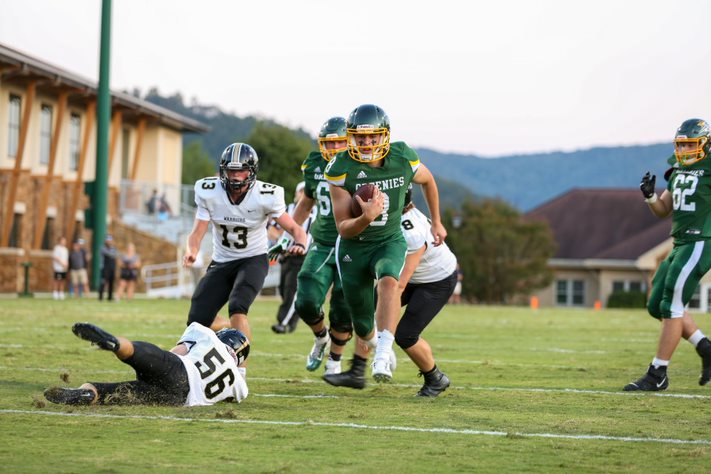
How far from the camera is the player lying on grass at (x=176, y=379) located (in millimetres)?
7699

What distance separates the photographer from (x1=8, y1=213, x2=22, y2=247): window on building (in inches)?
1576

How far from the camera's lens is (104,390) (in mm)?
7930

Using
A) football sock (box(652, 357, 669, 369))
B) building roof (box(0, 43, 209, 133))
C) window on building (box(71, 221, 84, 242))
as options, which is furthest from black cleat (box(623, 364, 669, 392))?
window on building (box(71, 221, 84, 242))

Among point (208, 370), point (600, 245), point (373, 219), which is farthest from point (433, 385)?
point (600, 245)

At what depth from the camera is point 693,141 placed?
10227 millimetres

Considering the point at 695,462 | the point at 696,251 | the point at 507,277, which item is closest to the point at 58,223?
the point at 507,277

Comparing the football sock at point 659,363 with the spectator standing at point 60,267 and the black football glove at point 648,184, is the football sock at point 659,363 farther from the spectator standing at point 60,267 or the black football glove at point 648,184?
the spectator standing at point 60,267

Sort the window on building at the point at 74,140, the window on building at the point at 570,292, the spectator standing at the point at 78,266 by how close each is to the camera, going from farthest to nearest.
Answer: the window on building at the point at 570,292, the window on building at the point at 74,140, the spectator standing at the point at 78,266

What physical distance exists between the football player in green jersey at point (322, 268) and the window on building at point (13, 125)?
101 feet

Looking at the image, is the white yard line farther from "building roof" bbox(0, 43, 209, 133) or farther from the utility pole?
Result: "building roof" bbox(0, 43, 209, 133)

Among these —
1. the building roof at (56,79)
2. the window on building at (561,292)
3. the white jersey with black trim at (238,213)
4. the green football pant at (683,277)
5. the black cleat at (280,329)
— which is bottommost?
the window on building at (561,292)

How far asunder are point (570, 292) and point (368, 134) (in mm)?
66664

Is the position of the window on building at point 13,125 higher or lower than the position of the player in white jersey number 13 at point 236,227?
higher

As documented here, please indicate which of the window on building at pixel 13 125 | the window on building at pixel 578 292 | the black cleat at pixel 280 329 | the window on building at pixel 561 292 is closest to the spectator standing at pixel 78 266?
the window on building at pixel 13 125
